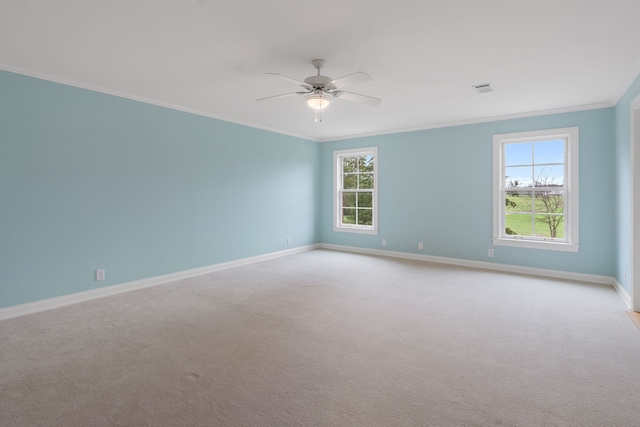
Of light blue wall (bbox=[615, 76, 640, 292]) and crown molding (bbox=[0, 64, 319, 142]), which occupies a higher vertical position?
crown molding (bbox=[0, 64, 319, 142])

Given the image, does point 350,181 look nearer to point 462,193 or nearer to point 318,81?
point 462,193

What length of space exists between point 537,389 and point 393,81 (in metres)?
3.09

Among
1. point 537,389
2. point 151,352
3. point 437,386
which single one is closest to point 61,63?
point 151,352

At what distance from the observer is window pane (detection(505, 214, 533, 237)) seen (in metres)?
5.18

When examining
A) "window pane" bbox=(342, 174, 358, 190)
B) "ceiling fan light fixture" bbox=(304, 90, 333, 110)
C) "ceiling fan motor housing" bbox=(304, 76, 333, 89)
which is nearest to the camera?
"ceiling fan motor housing" bbox=(304, 76, 333, 89)

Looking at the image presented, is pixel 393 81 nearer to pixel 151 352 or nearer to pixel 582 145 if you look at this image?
pixel 582 145

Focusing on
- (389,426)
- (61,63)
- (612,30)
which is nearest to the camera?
(389,426)

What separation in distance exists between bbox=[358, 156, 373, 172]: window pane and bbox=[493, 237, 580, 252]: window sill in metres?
2.76

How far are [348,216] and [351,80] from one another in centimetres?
456

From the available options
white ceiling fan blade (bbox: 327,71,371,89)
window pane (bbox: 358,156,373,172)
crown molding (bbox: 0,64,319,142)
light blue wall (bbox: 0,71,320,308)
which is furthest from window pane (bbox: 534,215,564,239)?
crown molding (bbox: 0,64,319,142)

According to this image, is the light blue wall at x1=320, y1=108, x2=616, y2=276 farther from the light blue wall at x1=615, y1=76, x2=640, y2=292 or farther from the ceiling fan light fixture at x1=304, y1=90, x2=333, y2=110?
the ceiling fan light fixture at x1=304, y1=90, x2=333, y2=110

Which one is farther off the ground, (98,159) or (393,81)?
(393,81)

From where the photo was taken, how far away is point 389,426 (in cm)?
173

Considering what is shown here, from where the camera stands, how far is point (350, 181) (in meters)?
7.19
